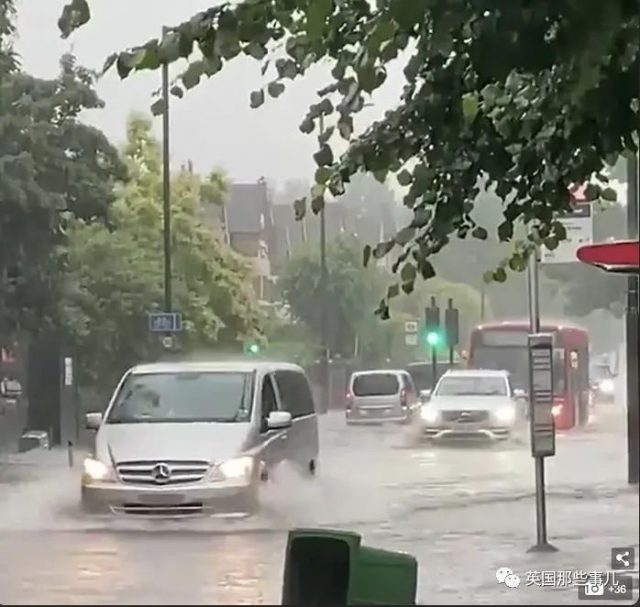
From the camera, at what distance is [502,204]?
2936 mm

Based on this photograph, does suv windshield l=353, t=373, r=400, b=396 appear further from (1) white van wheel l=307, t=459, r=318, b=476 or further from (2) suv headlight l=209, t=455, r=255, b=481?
(2) suv headlight l=209, t=455, r=255, b=481

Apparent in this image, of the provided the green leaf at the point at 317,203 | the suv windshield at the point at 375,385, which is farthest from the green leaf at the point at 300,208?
the suv windshield at the point at 375,385

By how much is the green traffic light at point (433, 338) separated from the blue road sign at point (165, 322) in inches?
27.5

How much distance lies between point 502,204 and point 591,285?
18.7 inches

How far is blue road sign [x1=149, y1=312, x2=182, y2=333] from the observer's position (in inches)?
124

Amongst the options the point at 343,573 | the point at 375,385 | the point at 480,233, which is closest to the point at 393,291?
the point at 480,233

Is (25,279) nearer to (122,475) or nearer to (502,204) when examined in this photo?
(122,475)

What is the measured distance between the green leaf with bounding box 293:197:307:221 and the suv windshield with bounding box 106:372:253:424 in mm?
468

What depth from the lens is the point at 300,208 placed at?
3.05 m

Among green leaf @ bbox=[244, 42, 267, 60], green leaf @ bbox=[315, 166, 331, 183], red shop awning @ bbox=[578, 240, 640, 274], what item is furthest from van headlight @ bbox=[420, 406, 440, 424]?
red shop awning @ bbox=[578, 240, 640, 274]

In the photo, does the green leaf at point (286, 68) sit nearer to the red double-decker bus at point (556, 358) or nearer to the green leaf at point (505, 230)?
the green leaf at point (505, 230)

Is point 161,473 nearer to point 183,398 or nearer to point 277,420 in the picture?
point 183,398

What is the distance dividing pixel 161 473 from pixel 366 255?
80 cm

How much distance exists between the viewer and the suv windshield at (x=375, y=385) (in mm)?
3277
